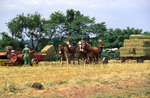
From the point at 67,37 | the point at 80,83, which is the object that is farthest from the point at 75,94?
the point at 67,37

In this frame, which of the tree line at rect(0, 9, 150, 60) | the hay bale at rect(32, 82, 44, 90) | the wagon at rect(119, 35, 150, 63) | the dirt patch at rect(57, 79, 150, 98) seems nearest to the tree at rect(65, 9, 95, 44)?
the tree line at rect(0, 9, 150, 60)

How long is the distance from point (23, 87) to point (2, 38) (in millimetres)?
40920

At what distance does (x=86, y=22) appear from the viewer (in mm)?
49156

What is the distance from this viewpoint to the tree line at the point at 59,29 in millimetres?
47531

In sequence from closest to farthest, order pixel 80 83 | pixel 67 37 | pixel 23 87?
pixel 23 87, pixel 80 83, pixel 67 37

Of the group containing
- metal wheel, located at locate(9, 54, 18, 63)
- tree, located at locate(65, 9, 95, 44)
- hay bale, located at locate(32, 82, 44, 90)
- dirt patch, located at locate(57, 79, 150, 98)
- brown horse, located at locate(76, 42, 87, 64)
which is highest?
tree, located at locate(65, 9, 95, 44)

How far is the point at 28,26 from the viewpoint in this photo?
2047 inches

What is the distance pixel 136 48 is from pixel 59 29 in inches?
1081

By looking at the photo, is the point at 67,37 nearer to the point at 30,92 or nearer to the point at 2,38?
the point at 2,38

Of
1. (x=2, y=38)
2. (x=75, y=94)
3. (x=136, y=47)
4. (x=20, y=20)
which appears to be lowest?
(x=75, y=94)

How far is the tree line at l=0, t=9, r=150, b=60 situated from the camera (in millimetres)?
47531

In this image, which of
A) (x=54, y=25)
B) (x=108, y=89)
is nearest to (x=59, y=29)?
(x=54, y=25)

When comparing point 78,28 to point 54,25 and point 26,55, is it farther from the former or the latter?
point 26,55

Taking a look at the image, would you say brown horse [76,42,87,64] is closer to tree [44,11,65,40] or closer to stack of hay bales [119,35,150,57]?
stack of hay bales [119,35,150,57]
